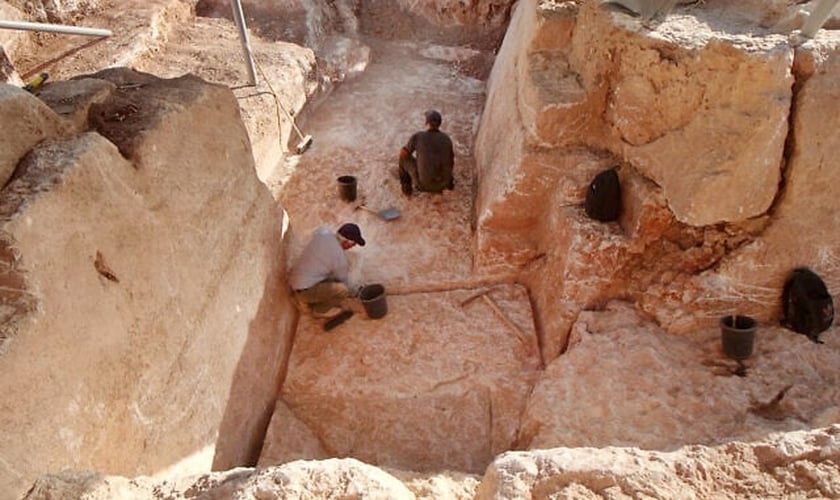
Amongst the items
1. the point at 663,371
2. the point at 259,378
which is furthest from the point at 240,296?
the point at 663,371

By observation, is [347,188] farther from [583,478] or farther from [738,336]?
[583,478]

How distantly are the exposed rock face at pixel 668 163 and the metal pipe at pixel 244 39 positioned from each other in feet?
9.96

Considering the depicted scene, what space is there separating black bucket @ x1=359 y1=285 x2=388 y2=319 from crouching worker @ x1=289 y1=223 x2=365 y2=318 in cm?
15

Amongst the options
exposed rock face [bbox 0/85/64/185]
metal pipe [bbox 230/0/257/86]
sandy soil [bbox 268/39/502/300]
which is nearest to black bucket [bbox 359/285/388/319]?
sandy soil [bbox 268/39/502/300]

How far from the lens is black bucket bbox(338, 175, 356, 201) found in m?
5.85

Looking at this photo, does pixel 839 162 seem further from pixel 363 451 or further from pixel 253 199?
pixel 253 199

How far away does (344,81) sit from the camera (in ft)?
26.8

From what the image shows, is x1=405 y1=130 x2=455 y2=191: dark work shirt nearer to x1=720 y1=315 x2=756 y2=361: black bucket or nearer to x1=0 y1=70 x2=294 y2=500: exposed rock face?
x1=0 y1=70 x2=294 y2=500: exposed rock face

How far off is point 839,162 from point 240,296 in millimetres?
3859

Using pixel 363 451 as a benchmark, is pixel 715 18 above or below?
above

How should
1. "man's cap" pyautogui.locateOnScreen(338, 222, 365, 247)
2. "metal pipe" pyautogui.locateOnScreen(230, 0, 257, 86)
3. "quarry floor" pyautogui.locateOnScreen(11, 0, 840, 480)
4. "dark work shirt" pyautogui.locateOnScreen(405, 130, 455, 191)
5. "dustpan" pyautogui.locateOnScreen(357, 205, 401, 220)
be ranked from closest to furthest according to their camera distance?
"quarry floor" pyautogui.locateOnScreen(11, 0, 840, 480) → "man's cap" pyautogui.locateOnScreen(338, 222, 365, 247) → "dark work shirt" pyautogui.locateOnScreen(405, 130, 455, 191) → "dustpan" pyautogui.locateOnScreen(357, 205, 401, 220) → "metal pipe" pyautogui.locateOnScreen(230, 0, 257, 86)

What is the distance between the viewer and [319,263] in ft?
15.5

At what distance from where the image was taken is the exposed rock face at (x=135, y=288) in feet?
7.67

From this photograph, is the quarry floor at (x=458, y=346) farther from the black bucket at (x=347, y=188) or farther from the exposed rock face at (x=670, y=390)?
the black bucket at (x=347, y=188)
